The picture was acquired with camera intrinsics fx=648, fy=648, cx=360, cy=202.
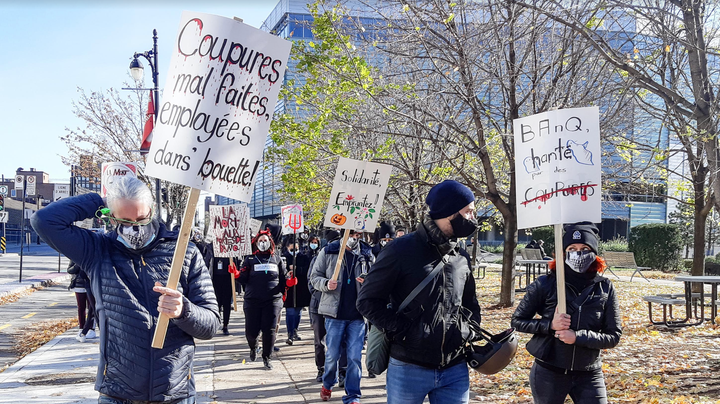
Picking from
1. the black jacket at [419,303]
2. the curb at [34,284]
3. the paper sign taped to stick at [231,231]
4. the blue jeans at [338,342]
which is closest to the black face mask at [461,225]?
the black jacket at [419,303]

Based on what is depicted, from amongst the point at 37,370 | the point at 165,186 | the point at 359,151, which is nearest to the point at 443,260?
the point at 37,370

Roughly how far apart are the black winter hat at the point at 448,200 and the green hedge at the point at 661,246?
95.9 ft

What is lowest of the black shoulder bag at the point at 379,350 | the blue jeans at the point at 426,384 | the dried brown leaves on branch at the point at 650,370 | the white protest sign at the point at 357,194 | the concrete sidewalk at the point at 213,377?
the concrete sidewalk at the point at 213,377

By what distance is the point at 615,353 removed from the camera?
975cm

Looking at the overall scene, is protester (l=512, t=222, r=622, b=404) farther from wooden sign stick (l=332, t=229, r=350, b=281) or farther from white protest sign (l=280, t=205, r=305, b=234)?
white protest sign (l=280, t=205, r=305, b=234)

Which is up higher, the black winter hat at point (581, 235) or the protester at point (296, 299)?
the black winter hat at point (581, 235)

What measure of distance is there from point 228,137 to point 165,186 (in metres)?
25.9

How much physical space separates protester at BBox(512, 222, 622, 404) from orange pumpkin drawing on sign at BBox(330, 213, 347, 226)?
4065 mm

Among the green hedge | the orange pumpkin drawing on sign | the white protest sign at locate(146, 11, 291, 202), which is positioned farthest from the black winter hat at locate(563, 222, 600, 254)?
the green hedge

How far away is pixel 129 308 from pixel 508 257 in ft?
40.2

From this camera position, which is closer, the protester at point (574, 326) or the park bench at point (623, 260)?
the protester at point (574, 326)

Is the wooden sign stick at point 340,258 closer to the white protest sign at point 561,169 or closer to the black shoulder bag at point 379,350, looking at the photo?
the white protest sign at point 561,169

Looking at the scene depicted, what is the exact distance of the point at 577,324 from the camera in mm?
4543

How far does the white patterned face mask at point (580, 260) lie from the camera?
4.64 metres
